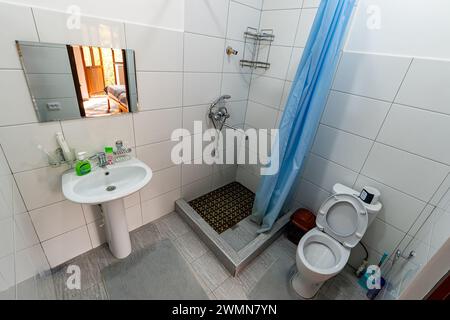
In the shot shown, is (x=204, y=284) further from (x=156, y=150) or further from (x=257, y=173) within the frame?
(x=257, y=173)

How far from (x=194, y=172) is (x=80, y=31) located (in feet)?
4.68

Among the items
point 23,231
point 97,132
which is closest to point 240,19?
point 97,132

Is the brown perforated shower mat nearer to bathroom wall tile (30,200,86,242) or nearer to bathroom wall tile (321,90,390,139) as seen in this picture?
bathroom wall tile (30,200,86,242)

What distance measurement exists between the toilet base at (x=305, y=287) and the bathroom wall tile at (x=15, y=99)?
203 centimetres

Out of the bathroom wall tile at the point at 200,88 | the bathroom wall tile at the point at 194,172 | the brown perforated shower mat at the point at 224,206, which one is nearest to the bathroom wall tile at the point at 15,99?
the bathroom wall tile at the point at 200,88

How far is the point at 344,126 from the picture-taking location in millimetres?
1585

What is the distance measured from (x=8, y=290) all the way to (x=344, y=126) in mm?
1995

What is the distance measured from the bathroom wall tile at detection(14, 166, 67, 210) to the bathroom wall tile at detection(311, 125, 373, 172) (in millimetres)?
1924

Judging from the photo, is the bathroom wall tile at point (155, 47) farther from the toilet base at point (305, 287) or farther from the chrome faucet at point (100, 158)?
the toilet base at point (305, 287)

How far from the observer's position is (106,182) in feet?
4.68

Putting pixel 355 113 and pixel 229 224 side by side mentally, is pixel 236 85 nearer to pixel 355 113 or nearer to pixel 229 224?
pixel 355 113

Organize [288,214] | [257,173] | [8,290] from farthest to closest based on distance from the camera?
1. [257,173]
2. [288,214]
3. [8,290]

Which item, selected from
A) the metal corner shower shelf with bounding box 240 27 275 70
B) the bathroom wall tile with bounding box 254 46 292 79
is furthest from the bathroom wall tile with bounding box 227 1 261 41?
the bathroom wall tile with bounding box 254 46 292 79

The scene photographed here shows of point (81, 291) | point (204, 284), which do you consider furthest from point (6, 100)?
point (204, 284)
